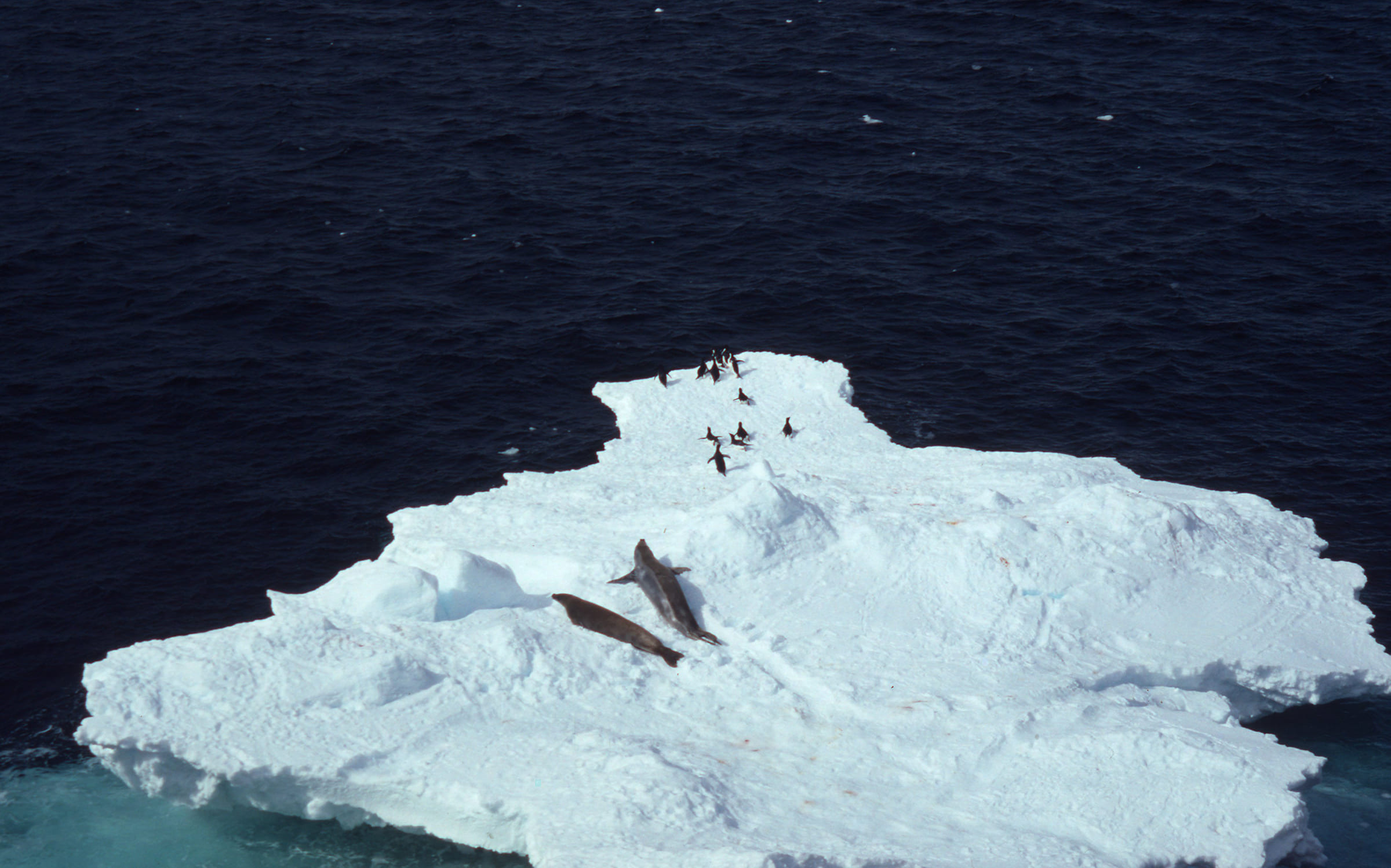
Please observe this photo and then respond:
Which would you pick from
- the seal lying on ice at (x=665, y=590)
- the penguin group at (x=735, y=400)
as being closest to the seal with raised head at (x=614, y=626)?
the seal lying on ice at (x=665, y=590)

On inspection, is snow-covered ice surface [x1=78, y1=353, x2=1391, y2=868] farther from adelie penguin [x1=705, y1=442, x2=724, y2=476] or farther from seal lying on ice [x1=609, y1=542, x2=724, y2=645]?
adelie penguin [x1=705, y1=442, x2=724, y2=476]

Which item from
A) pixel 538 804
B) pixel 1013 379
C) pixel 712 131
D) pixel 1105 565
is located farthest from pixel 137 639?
pixel 712 131

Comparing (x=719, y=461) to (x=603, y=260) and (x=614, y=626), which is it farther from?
(x=603, y=260)

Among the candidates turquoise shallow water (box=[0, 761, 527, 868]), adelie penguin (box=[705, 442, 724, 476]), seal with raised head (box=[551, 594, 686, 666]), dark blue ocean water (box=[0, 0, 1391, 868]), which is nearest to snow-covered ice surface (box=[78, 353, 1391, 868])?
seal with raised head (box=[551, 594, 686, 666])

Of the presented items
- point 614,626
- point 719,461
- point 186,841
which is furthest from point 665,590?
point 186,841

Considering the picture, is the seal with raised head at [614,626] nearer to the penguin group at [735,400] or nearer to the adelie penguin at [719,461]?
the adelie penguin at [719,461]

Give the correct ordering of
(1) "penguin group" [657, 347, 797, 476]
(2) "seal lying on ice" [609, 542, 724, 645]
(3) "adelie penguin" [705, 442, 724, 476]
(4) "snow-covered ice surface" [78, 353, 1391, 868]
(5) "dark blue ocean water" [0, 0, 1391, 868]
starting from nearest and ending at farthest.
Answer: (4) "snow-covered ice surface" [78, 353, 1391, 868] < (2) "seal lying on ice" [609, 542, 724, 645] < (3) "adelie penguin" [705, 442, 724, 476] < (1) "penguin group" [657, 347, 797, 476] < (5) "dark blue ocean water" [0, 0, 1391, 868]
